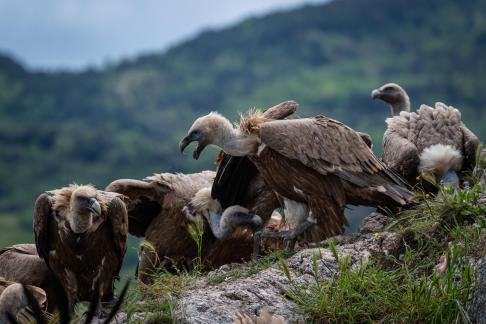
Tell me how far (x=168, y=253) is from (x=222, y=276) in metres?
2.52

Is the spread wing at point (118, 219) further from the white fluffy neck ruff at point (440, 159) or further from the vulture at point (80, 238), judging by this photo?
the white fluffy neck ruff at point (440, 159)

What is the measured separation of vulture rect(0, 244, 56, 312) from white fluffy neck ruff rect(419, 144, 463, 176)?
10.8ft

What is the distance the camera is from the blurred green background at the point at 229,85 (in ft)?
278

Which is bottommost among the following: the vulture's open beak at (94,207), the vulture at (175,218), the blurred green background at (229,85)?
the blurred green background at (229,85)

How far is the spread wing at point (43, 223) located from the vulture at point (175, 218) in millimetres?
1192

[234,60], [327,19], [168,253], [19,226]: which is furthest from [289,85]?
[168,253]

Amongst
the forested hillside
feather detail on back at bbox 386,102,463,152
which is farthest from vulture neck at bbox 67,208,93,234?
the forested hillside

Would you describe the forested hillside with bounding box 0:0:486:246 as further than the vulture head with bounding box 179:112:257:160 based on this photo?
Yes

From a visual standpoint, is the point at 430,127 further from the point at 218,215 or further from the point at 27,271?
the point at 27,271

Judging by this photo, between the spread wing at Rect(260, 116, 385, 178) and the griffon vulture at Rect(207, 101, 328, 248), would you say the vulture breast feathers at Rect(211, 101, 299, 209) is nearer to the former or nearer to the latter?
the griffon vulture at Rect(207, 101, 328, 248)

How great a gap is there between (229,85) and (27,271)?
4018 inches

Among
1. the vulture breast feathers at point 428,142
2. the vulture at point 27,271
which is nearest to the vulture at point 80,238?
the vulture at point 27,271

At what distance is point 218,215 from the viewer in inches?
365

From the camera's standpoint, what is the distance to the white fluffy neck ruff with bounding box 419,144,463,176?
8586 mm
